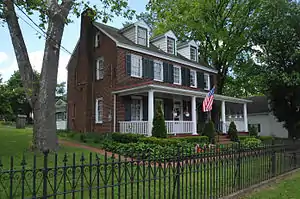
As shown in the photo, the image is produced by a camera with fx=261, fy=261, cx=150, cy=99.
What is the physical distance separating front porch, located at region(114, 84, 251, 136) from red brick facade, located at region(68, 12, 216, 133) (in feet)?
1.90

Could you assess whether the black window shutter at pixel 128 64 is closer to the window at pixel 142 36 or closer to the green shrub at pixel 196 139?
the window at pixel 142 36

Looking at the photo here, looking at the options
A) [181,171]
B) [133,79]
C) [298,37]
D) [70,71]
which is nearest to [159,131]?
[133,79]

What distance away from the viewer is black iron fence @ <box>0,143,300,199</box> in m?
4.34

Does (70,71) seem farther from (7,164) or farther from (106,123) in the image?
(7,164)

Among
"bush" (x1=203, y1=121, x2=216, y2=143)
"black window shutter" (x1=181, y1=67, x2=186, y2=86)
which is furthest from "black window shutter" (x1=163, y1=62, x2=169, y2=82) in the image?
"bush" (x1=203, y1=121, x2=216, y2=143)

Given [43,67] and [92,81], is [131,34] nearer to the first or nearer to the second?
[92,81]

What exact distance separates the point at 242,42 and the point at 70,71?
1620 cm

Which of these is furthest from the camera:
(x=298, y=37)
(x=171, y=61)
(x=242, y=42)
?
(x=242, y=42)

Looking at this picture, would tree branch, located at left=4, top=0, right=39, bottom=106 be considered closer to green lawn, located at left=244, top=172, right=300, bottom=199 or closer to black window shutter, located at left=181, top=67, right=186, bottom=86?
green lawn, located at left=244, top=172, right=300, bottom=199

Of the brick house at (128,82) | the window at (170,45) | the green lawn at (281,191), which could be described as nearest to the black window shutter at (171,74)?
the brick house at (128,82)

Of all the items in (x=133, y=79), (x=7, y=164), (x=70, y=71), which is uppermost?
(x=70, y=71)

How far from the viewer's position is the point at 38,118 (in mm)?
11070

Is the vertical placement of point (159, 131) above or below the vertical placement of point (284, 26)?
below

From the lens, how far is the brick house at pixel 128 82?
56.1ft
